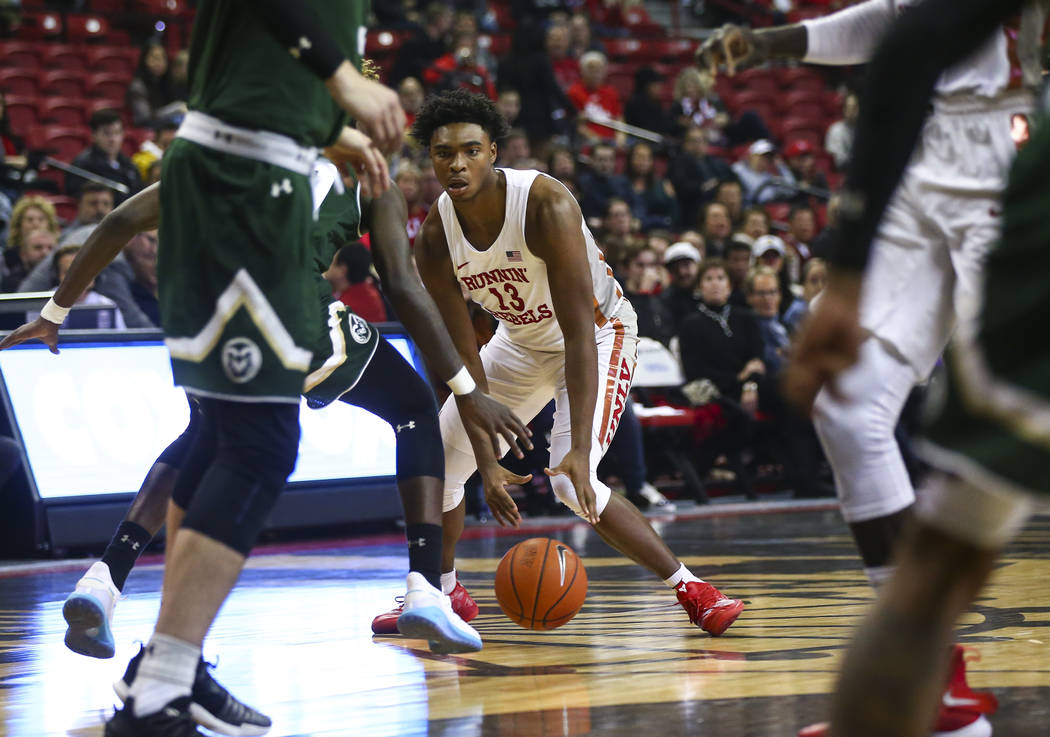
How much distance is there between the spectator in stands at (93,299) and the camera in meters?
7.96

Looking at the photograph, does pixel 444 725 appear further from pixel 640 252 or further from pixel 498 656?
pixel 640 252

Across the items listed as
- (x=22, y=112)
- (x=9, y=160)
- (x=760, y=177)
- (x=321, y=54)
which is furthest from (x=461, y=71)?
(x=321, y=54)

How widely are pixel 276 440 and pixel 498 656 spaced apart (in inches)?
61.0

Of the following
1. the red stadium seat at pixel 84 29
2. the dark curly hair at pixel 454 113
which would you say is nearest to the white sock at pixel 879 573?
the dark curly hair at pixel 454 113

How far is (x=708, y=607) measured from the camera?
14.4 ft

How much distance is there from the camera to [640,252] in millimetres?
10328

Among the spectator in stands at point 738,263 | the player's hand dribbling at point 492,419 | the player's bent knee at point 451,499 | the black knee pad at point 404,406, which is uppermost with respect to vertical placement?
the player's hand dribbling at point 492,419

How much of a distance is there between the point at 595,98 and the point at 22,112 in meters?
6.13

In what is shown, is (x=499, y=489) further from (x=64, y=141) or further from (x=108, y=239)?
(x=64, y=141)

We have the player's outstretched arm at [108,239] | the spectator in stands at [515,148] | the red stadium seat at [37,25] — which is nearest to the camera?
the player's outstretched arm at [108,239]

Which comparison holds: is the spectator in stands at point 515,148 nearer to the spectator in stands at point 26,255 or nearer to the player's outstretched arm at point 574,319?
the spectator in stands at point 26,255

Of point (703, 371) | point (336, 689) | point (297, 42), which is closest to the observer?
point (297, 42)

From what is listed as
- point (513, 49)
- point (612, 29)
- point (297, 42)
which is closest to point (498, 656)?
point (297, 42)

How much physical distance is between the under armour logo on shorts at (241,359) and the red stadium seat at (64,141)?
396 inches
